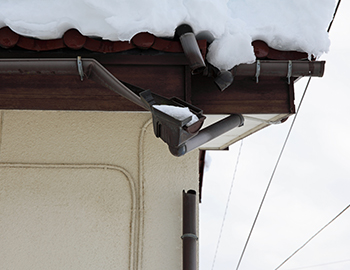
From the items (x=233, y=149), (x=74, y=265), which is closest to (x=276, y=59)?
(x=74, y=265)

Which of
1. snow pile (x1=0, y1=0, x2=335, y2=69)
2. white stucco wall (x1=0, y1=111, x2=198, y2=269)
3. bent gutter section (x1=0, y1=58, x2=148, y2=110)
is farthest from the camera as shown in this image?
white stucco wall (x1=0, y1=111, x2=198, y2=269)

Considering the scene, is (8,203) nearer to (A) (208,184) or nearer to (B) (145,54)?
(B) (145,54)

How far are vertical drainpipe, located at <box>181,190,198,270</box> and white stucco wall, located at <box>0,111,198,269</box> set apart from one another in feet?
0.28

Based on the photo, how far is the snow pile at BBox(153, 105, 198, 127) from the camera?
2016 millimetres

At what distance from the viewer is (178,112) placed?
205cm

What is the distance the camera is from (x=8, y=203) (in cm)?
309

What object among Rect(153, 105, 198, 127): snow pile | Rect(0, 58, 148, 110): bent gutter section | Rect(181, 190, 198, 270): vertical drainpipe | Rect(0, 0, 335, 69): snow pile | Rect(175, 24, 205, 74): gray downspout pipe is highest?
Rect(0, 0, 335, 69): snow pile

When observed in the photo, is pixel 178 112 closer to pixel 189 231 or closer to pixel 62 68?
pixel 62 68

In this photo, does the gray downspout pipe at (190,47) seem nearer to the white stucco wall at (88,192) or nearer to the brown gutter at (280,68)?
the brown gutter at (280,68)

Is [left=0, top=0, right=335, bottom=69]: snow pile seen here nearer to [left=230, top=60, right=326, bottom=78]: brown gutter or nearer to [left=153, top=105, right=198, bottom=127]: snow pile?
[left=230, top=60, right=326, bottom=78]: brown gutter

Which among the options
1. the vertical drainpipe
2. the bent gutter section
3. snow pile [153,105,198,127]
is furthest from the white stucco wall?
snow pile [153,105,198,127]

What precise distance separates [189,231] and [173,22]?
65.0 inches

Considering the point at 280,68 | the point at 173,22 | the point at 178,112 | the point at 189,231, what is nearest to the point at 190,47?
the point at 173,22

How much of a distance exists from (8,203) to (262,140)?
7.47 metres
